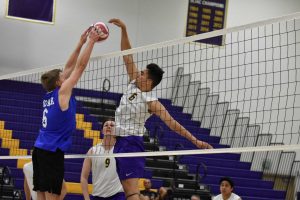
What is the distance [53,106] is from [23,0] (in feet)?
34.8

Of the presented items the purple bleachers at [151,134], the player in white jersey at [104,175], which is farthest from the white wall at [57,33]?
the player in white jersey at [104,175]

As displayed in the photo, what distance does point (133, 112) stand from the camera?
23.7ft

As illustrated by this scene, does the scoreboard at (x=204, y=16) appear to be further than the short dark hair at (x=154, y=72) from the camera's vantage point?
Yes

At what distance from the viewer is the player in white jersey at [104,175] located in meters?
8.11

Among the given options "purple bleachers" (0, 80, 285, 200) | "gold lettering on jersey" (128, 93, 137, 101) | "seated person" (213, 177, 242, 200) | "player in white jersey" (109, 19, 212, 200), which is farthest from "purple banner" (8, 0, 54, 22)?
"gold lettering on jersey" (128, 93, 137, 101)

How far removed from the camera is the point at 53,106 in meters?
6.84

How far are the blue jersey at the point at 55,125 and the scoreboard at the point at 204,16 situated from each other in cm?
1266

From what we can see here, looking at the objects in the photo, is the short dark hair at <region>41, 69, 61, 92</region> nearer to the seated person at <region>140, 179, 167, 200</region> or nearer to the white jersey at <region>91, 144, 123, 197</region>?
the white jersey at <region>91, 144, 123, 197</region>

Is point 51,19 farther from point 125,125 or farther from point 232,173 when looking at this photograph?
point 125,125

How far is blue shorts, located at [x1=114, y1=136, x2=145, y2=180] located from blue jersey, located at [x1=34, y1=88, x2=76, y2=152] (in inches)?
25.7

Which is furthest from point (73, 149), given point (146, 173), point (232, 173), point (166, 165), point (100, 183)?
point (100, 183)

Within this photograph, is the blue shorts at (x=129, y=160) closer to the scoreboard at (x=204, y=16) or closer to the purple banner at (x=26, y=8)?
the purple banner at (x=26, y=8)

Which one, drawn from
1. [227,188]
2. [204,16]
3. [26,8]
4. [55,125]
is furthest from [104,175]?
[204,16]

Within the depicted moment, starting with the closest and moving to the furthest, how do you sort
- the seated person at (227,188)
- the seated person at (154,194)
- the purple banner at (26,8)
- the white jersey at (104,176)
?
1. the white jersey at (104,176)
2. the seated person at (227,188)
3. the seated person at (154,194)
4. the purple banner at (26,8)
